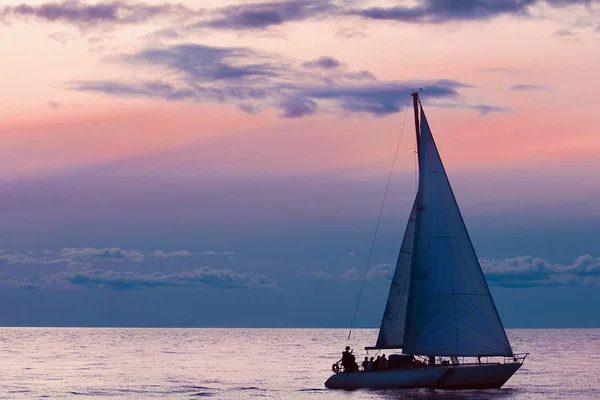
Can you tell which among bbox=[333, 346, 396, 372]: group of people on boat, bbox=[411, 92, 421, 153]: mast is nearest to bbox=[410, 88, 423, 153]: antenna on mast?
bbox=[411, 92, 421, 153]: mast

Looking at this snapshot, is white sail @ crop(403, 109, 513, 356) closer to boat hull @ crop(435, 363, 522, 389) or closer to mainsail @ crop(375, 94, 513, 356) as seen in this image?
mainsail @ crop(375, 94, 513, 356)

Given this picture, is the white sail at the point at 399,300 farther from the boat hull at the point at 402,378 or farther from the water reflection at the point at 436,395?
the water reflection at the point at 436,395

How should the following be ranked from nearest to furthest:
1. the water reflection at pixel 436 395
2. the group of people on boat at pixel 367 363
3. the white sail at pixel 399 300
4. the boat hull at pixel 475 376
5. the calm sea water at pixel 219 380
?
the water reflection at pixel 436 395 → the boat hull at pixel 475 376 → the group of people on boat at pixel 367 363 → the white sail at pixel 399 300 → the calm sea water at pixel 219 380

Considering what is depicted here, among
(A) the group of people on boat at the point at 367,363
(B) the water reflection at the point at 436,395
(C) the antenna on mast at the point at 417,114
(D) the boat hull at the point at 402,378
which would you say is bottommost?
(B) the water reflection at the point at 436,395

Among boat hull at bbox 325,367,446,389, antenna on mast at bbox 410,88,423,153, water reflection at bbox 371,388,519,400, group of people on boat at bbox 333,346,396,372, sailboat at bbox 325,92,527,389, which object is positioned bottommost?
water reflection at bbox 371,388,519,400

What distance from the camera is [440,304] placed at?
66312 mm

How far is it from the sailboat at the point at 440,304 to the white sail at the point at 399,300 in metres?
2.05

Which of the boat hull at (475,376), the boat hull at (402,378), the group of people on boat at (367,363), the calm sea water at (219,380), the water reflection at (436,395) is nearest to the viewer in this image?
the water reflection at (436,395)

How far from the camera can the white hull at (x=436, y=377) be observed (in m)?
66.0

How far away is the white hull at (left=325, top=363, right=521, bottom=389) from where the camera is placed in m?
66.0

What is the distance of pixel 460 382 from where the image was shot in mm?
66438

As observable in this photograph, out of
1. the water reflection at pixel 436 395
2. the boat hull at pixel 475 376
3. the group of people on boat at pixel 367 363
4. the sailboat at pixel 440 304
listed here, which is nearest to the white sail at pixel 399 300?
the group of people on boat at pixel 367 363

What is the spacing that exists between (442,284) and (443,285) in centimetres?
8

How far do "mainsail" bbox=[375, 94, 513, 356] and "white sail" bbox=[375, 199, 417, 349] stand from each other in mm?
2218
